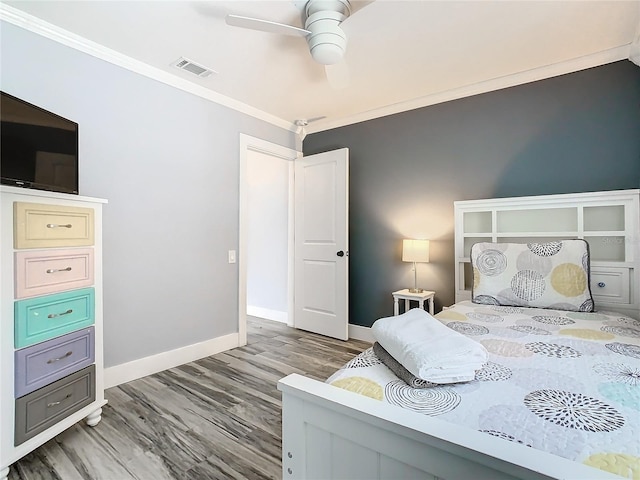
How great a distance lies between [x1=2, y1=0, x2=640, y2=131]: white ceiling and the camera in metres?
1.93

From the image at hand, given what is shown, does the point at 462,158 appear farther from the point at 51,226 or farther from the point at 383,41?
the point at 51,226

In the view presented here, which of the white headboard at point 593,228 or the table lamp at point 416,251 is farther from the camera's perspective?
the table lamp at point 416,251

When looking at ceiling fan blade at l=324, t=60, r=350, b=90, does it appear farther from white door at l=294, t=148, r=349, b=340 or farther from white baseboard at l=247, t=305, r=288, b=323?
white baseboard at l=247, t=305, r=288, b=323

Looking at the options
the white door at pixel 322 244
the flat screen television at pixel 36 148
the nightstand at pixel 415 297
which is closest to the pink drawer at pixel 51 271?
the flat screen television at pixel 36 148

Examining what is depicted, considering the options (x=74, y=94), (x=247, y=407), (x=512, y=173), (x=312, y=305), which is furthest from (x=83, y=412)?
(x=512, y=173)

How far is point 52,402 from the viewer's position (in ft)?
5.31

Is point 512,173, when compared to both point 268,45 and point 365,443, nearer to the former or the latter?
point 268,45

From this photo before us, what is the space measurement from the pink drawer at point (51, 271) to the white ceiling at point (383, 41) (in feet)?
4.99

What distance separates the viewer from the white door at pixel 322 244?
3.54 m

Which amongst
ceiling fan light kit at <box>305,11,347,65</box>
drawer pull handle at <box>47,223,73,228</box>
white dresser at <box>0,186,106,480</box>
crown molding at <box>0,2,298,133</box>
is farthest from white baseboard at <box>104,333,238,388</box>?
ceiling fan light kit at <box>305,11,347,65</box>

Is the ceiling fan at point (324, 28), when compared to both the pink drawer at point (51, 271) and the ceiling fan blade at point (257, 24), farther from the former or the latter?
the pink drawer at point (51, 271)

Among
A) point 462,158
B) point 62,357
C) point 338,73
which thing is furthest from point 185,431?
point 462,158

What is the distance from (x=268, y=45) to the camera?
2285 millimetres

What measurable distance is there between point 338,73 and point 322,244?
1.98 m
